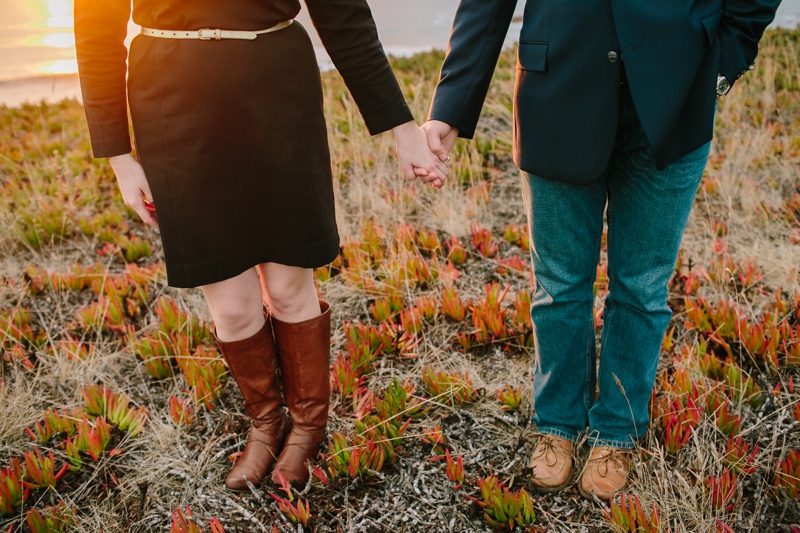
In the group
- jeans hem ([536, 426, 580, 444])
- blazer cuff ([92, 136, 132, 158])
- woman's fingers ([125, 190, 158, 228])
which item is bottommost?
jeans hem ([536, 426, 580, 444])

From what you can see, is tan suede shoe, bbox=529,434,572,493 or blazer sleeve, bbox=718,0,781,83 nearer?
blazer sleeve, bbox=718,0,781,83

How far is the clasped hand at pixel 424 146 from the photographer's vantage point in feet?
6.46

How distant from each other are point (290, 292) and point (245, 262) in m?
0.26

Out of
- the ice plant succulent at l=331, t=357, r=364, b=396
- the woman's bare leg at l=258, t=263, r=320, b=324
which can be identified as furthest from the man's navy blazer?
the ice plant succulent at l=331, t=357, r=364, b=396

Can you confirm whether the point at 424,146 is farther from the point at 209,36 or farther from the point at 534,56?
the point at 209,36

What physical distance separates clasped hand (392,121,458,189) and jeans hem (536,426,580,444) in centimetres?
116

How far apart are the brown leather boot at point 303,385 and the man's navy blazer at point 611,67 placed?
1.08 m

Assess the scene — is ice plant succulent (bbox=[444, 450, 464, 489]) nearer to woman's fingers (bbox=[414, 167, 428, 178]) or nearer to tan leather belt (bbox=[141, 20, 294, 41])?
woman's fingers (bbox=[414, 167, 428, 178])

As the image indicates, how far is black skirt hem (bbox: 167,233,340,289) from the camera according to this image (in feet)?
5.79

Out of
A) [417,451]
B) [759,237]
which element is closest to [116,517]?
[417,451]

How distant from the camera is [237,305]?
6.44 feet

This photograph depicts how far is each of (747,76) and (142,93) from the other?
853cm

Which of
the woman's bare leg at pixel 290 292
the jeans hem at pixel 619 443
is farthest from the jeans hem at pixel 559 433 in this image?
the woman's bare leg at pixel 290 292

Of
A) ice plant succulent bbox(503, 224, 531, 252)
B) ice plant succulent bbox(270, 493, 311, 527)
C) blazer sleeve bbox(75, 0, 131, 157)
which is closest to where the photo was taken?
blazer sleeve bbox(75, 0, 131, 157)
